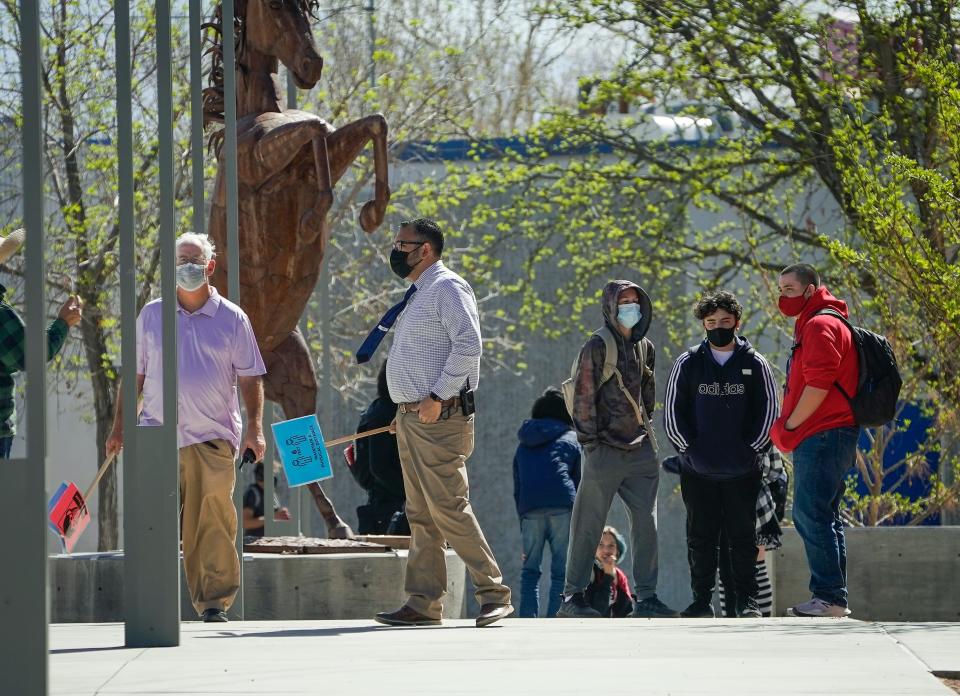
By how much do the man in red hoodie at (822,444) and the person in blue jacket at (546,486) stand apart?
3.28 metres

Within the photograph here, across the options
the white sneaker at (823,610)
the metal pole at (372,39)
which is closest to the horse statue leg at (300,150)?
the white sneaker at (823,610)

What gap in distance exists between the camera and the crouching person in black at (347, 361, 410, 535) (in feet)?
41.5

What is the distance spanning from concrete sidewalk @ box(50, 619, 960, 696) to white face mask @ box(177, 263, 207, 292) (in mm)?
1595

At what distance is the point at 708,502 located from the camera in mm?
10328

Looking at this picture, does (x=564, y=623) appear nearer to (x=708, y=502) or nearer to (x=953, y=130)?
(x=708, y=502)

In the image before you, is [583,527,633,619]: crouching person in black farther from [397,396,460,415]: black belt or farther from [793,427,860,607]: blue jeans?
[397,396,460,415]: black belt

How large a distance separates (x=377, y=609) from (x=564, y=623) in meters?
2.09

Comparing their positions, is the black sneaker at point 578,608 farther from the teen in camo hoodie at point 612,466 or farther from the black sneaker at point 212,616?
the black sneaker at point 212,616

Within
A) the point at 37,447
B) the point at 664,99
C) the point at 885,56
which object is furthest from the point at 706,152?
the point at 37,447

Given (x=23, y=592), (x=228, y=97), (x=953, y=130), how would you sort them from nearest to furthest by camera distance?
(x=23, y=592), (x=953, y=130), (x=228, y=97)

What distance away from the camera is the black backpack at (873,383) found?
928cm

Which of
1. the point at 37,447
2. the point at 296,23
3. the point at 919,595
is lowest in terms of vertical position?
the point at 919,595

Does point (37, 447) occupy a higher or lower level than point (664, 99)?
lower

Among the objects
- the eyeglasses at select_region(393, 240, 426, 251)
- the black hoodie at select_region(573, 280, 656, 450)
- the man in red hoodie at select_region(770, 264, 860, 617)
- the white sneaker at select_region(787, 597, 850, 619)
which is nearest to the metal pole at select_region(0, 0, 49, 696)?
the eyeglasses at select_region(393, 240, 426, 251)
